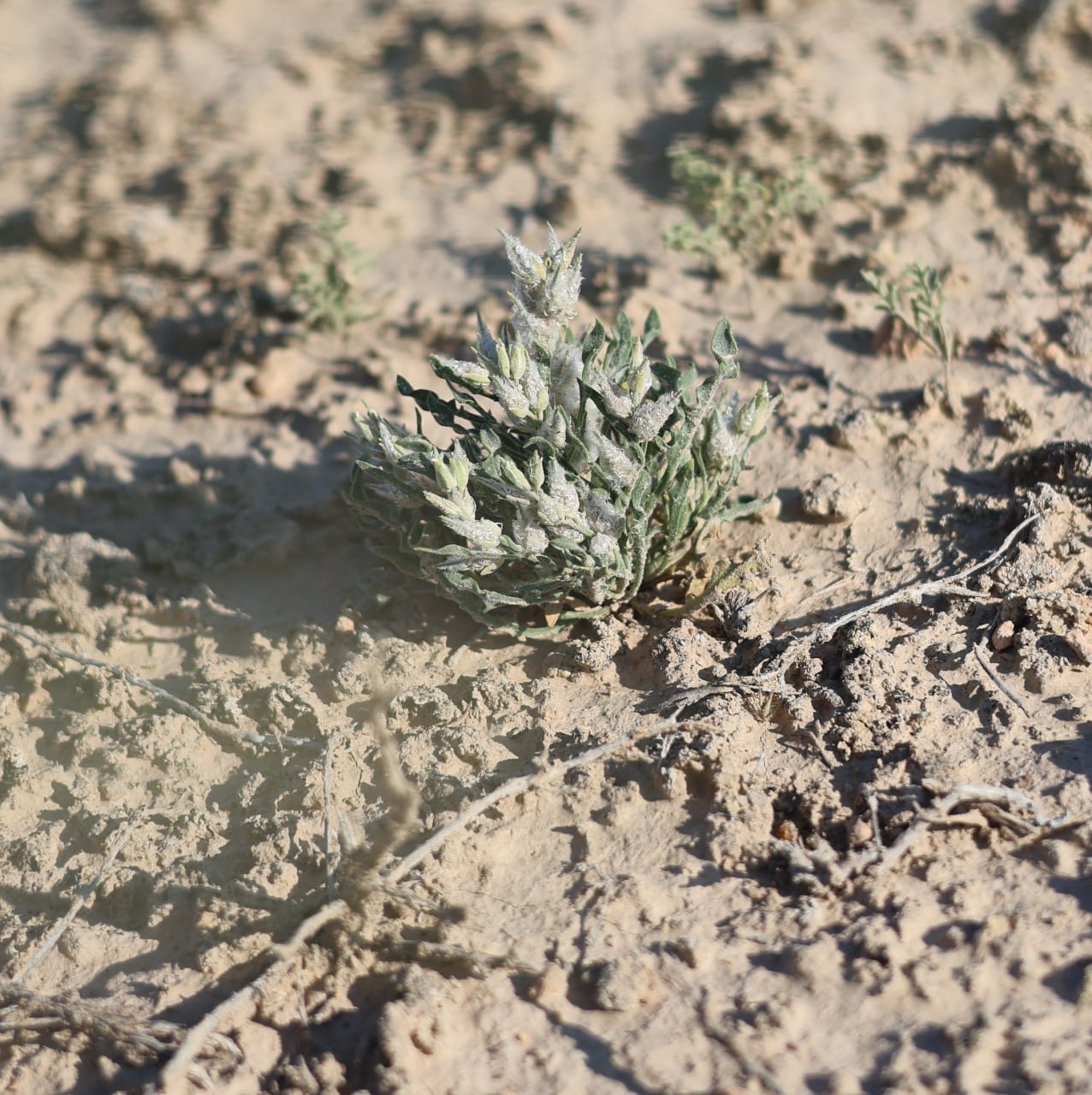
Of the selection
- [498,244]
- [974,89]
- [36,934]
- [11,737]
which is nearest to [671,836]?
[36,934]

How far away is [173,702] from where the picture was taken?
10.9 feet

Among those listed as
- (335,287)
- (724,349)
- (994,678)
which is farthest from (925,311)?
(335,287)

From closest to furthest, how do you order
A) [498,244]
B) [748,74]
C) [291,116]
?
1. [498,244]
2. [748,74]
3. [291,116]

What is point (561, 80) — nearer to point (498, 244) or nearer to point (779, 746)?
point (498, 244)

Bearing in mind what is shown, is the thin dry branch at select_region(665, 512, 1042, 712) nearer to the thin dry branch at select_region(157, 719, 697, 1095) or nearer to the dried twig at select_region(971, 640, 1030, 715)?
the dried twig at select_region(971, 640, 1030, 715)

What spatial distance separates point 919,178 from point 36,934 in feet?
14.4

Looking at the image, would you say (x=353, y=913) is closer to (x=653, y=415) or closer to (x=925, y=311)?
(x=653, y=415)

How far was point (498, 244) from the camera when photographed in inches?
203

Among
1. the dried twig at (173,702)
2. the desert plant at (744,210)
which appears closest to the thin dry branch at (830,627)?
the dried twig at (173,702)

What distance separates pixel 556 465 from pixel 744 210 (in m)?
2.24

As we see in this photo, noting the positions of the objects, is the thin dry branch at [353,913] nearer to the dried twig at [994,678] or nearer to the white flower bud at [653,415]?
the white flower bud at [653,415]

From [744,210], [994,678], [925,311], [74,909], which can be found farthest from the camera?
[744,210]

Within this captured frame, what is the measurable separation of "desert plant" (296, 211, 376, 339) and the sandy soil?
0.10 metres

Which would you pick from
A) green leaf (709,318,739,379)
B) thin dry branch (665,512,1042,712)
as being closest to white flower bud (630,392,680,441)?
green leaf (709,318,739,379)
